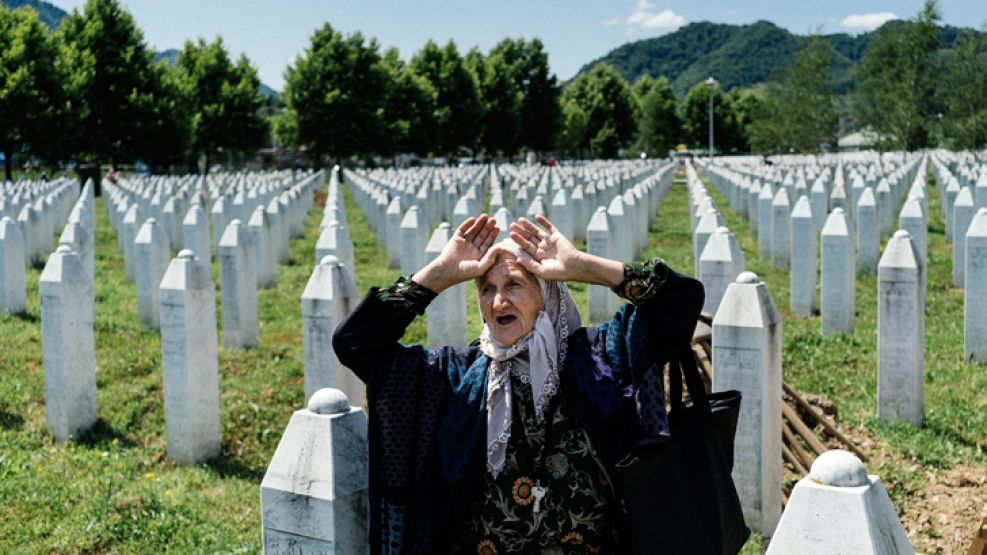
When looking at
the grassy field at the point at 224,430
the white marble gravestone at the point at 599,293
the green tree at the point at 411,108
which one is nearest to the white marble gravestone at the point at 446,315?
the grassy field at the point at 224,430

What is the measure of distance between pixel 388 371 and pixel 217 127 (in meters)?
62.4

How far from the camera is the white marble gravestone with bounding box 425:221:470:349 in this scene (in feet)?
31.9

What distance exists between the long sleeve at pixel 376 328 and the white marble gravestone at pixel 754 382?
240cm

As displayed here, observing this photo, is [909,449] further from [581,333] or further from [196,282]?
[196,282]

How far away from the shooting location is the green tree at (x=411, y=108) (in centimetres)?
6375

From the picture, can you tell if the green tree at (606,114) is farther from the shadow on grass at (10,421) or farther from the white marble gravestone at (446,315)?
the shadow on grass at (10,421)

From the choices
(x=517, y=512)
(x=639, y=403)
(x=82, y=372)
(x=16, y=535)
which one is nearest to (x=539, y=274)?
(x=639, y=403)

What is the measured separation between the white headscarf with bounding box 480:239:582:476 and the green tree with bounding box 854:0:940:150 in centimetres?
4763

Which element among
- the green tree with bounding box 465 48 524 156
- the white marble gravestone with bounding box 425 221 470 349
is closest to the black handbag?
the white marble gravestone with bounding box 425 221 470 349

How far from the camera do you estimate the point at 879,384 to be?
766 centimetres

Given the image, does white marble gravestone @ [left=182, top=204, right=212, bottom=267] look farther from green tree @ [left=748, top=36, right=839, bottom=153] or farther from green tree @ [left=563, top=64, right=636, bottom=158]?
green tree @ [left=563, top=64, right=636, bottom=158]

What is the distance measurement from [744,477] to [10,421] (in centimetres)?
578

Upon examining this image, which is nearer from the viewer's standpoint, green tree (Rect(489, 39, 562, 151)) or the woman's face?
the woman's face

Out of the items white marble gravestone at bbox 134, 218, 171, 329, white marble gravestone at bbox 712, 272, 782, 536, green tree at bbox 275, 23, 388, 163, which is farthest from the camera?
green tree at bbox 275, 23, 388, 163
